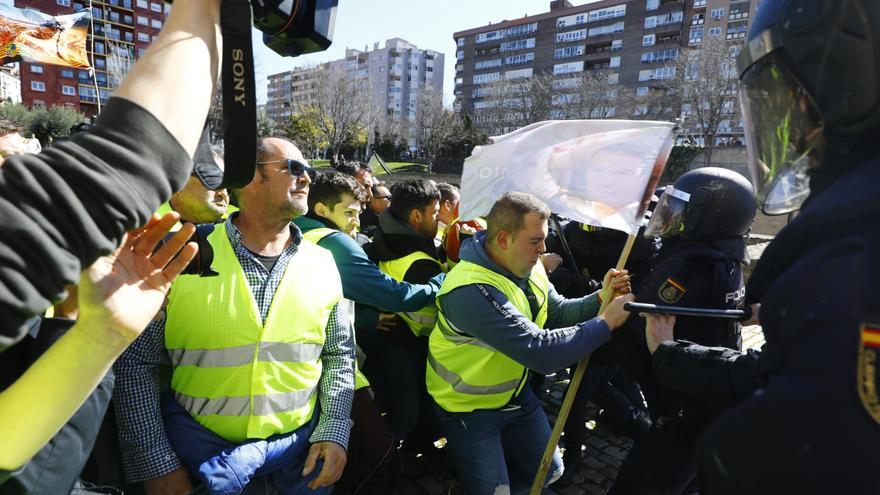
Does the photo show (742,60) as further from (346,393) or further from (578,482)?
A: (578,482)

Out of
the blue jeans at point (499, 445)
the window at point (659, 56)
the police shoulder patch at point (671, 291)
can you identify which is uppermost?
the window at point (659, 56)

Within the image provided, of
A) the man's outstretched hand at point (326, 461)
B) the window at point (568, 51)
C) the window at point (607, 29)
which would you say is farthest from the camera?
the window at point (568, 51)

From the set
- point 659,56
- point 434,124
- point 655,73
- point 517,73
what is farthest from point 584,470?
point 517,73

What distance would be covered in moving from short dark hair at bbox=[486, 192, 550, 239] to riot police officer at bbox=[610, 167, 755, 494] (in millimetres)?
812

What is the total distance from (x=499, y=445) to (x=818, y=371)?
2.24 meters

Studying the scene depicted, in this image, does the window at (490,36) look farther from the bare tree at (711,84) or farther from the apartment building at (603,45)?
the bare tree at (711,84)

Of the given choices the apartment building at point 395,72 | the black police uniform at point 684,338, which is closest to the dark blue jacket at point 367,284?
the black police uniform at point 684,338

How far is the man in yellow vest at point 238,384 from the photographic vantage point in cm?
200

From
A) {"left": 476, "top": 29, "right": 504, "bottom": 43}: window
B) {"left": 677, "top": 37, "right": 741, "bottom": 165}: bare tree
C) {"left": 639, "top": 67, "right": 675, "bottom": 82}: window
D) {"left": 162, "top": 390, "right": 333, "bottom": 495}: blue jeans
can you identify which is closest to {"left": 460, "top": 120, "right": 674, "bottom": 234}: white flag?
{"left": 162, "top": 390, "right": 333, "bottom": 495}: blue jeans

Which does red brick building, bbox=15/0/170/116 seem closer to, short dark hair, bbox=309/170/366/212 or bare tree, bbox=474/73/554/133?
bare tree, bbox=474/73/554/133

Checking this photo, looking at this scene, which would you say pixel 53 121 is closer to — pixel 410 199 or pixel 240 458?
pixel 410 199

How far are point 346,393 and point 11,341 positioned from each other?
1.96m

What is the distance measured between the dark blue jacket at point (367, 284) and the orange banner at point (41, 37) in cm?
829

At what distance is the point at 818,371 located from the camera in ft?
2.78
